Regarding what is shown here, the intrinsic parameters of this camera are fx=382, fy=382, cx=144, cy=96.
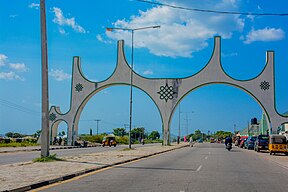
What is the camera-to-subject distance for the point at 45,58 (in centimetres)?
1798

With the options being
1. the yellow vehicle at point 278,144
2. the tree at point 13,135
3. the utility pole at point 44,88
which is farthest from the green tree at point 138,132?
the utility pole at point 44,88

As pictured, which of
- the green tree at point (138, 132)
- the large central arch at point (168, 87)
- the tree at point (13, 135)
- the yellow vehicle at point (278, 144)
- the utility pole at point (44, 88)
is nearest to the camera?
the utility pole at point (44, 88)

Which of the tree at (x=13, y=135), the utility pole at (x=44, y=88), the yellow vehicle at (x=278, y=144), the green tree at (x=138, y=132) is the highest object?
the utility pole at (x=44, y=88)

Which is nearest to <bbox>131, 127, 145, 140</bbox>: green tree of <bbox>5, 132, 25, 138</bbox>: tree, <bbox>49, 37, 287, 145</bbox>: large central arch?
<bbox>5, 132, 25, 138</bbox>: tree

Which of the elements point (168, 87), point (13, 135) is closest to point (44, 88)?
point (168, 87)

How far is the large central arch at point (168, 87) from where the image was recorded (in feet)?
171

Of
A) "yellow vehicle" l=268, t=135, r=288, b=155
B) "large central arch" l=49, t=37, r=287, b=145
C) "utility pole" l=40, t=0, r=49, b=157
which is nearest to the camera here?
"utility pole" l=40, t=0, r=49, b=157

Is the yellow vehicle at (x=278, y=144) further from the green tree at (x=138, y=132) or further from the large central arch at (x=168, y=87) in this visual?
the green tree at (x=138, y=132)

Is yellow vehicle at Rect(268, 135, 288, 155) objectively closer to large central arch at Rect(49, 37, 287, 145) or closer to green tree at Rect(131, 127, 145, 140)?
large central arch at Rect(49, 37, 287, 145)

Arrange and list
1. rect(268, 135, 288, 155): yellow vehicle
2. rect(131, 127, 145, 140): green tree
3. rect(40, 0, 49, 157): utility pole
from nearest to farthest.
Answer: rect(40, 0, 49, 157): utility pole, rect(268, 135, 288, 155): yellow vehicle, rect(131, 127, 145, 140): green tree

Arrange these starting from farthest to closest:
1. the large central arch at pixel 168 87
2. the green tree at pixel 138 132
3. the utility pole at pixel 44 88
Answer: the green tree at pixel 138 132 → the large central arch at pixel 168 87 → the utility pole at pixel 44 88

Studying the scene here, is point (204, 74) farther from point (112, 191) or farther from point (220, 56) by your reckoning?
point (112, 191)

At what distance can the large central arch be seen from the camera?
52.2m

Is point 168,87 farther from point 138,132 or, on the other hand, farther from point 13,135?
point 13,135
